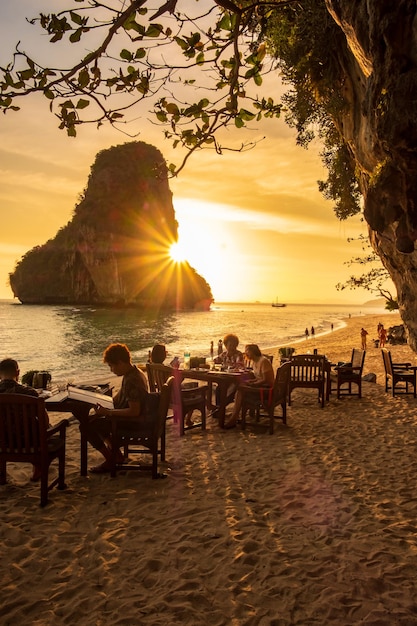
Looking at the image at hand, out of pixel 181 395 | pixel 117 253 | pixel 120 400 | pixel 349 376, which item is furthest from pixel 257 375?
pixel 117 253

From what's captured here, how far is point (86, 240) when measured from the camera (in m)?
115

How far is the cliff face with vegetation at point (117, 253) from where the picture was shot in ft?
376

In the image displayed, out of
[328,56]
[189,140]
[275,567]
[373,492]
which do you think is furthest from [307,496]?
[328,56]

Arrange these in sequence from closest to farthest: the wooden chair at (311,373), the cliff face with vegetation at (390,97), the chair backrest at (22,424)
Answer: the cliff face with vegetation at (390,97) → the chair backrest at (22,424) → the wooden chair at (311,373)

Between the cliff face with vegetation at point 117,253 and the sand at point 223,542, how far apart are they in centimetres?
10992

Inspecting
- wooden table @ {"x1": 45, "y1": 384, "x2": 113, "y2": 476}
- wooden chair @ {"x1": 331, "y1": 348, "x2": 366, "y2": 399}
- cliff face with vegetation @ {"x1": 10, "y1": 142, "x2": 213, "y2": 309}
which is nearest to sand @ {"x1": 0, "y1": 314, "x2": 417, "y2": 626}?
wooden table @ {"x1": 45, "y1": 384, "x2": 113, "y2": 476}

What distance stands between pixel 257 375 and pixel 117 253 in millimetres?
111748

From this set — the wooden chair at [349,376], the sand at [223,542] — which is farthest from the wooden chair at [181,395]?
the wooden chair at [349,376]

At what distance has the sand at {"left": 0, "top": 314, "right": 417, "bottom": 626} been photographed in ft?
9.57

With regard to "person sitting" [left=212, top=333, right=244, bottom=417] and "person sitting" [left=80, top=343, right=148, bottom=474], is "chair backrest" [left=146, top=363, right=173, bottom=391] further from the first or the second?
"person sitting" [left=80, top=343, right=148, bottom=474]

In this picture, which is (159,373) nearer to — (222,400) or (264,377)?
(222,400)

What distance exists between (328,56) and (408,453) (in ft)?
24.0

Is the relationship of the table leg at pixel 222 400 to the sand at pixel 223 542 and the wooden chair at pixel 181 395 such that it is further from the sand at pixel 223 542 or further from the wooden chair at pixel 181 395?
the sand at pixel 223 542

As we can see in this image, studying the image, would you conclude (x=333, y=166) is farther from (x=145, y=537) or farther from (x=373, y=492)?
(x=145, y=537)
